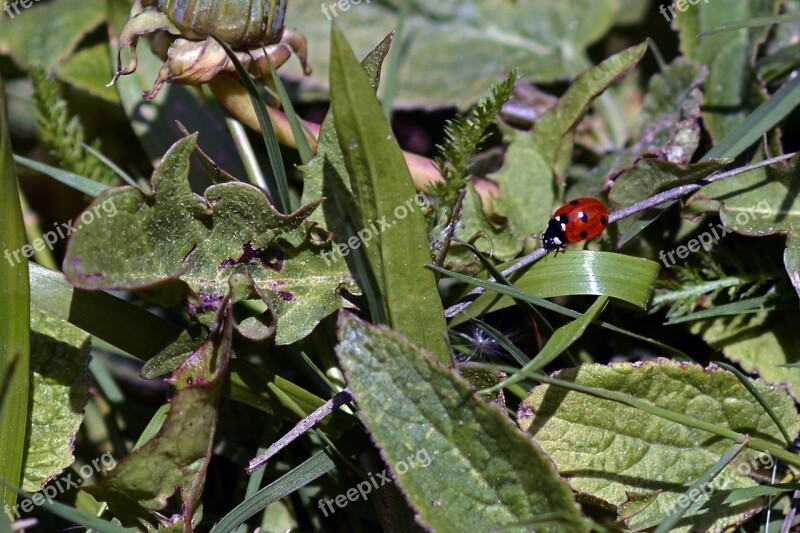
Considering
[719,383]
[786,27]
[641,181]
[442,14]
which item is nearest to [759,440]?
[719,383]

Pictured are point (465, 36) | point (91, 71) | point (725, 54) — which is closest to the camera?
point (725, 54)

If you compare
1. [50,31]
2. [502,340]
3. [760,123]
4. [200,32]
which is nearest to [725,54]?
[760,123]

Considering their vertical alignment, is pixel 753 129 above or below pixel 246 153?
above

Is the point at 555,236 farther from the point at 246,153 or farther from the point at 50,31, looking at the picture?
the point at 50,31

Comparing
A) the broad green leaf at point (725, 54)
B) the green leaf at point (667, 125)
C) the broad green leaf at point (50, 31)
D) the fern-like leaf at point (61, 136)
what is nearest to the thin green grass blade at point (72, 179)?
the fern-like leaf at point (61, 136)

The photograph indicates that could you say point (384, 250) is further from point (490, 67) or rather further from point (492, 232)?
point (490, 67)

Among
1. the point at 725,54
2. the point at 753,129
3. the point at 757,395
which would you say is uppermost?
the point at 725,54

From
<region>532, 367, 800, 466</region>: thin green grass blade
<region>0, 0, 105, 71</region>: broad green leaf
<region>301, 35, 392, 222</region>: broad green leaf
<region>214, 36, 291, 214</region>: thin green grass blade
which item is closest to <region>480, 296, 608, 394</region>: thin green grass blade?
<region>532, 367, 800, 466</region>: thin green grass blade
